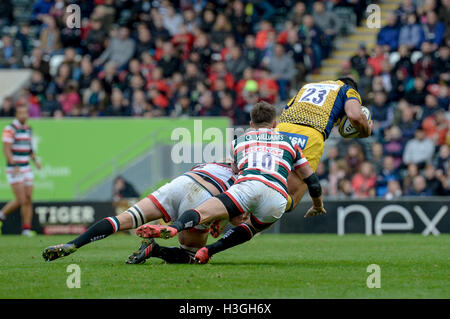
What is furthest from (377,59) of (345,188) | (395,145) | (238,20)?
(238,20)

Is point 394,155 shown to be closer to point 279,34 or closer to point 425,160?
point 425,160

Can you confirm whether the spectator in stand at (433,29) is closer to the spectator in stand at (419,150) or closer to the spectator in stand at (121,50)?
the spectator in stand at (419,150)

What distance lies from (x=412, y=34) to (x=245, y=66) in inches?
157

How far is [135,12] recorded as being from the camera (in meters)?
23.0

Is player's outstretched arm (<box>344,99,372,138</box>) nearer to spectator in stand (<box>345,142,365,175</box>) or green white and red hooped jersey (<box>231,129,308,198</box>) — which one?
green white and red hooped jersey (<box>231,129,308,198</box>)

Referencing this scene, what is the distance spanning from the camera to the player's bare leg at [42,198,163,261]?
26.8 ft

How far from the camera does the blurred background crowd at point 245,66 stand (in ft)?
57.9

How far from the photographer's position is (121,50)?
21812 millimetres

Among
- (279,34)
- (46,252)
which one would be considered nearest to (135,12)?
(279,34)

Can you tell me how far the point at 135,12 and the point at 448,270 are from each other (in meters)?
16.1

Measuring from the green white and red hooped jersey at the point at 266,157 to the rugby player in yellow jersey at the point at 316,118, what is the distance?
3.14 ft

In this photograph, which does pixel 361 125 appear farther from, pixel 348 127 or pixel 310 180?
pixel 310 180

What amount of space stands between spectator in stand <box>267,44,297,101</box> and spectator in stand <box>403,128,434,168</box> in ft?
12.0

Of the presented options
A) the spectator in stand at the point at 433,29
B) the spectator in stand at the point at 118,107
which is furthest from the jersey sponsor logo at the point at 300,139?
the spectator in stand at the point at 118,107
